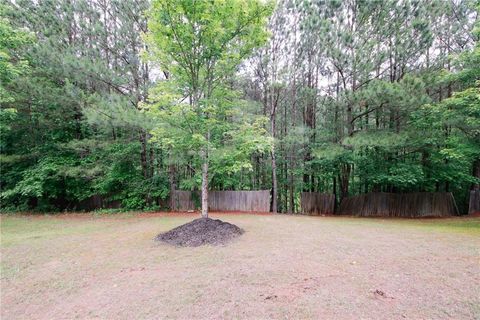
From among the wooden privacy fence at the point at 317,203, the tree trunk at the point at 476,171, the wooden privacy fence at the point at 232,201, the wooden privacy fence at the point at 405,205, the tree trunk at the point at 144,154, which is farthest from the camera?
the wooden privacy fence at the point at 317,203

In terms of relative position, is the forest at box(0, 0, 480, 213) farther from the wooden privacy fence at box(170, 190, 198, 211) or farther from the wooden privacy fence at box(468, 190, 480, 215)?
the wooden privacy fence at box(468, 190, 480, 215)

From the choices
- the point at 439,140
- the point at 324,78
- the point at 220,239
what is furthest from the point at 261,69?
the point at 220,239

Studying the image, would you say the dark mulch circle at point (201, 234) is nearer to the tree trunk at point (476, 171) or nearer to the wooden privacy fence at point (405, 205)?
the wooden privacy fence at point (405, 205)

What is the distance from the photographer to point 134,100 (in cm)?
1197

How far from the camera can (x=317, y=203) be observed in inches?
538

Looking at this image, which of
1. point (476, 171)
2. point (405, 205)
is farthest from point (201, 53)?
point (476, 171)

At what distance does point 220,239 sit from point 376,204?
30.7 feet

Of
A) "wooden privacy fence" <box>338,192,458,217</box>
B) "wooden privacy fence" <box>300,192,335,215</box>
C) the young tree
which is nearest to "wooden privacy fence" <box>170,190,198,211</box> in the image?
"wooden privacy fence" <box>300,192,335,215</box>

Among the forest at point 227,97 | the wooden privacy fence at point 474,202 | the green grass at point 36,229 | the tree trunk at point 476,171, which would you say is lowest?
the green grass at point 36,229

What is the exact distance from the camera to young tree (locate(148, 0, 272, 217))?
5758 millimetres

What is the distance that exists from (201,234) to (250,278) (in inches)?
106

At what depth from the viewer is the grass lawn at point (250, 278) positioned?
285 cm

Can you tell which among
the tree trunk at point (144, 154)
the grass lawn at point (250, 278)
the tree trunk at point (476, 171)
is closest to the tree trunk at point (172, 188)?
the tree trunk at point (144, 154)

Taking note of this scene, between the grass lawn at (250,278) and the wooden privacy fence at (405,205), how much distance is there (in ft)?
18.8
